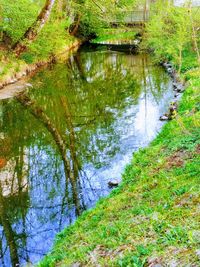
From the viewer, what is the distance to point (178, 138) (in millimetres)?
9906

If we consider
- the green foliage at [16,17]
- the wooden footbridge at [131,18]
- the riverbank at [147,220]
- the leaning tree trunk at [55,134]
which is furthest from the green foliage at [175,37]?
the wooden footbridge at [131,18]

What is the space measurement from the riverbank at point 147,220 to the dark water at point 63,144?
800 mm

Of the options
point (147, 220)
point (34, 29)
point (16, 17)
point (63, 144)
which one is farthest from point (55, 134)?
point (16, 17)

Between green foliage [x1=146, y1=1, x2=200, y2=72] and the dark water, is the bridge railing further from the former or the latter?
the dark water

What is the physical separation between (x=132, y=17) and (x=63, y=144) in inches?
1225

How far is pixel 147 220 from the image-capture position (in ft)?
20.0

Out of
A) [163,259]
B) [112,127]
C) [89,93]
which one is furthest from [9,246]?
[89,93]

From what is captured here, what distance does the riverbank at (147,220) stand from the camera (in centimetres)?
505

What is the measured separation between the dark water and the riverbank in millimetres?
800

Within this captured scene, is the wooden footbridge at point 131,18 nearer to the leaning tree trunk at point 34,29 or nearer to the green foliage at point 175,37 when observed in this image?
the green foliage at point 175,37

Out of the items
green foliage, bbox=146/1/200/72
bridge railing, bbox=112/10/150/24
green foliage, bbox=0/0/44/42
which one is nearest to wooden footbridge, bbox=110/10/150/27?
bridge railing, bbox=112/10/150/24

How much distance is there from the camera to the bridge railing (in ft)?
125

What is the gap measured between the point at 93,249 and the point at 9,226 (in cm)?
279

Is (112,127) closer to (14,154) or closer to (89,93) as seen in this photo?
(14,154)
